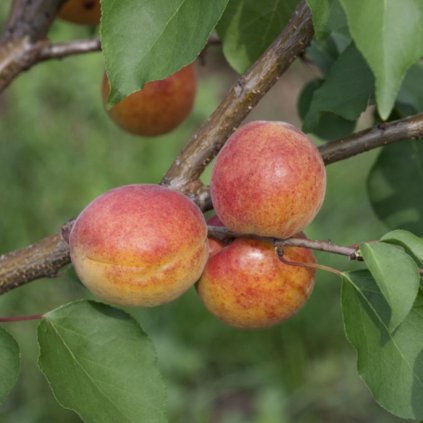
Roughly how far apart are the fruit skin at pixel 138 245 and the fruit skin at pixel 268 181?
49 millimetres

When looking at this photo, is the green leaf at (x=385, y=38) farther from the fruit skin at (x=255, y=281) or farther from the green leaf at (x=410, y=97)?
the green leaf at (x=410, y=97)

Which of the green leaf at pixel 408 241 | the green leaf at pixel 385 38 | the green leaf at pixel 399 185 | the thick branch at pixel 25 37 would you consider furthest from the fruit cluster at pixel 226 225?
the thick branch at pixel 25 37

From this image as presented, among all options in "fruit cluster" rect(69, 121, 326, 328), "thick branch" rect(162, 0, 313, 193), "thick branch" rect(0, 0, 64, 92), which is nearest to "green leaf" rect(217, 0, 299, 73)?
"thick branch" rect(162, 0, 313, 193)

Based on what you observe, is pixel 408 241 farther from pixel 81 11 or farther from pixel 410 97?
pixel 81 11

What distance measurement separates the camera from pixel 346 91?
41.0 inches

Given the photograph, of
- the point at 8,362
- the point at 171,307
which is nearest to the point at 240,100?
the point at 8,362

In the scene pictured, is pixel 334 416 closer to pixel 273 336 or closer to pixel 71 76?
pixel 273 336

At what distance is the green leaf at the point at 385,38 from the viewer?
64 cm

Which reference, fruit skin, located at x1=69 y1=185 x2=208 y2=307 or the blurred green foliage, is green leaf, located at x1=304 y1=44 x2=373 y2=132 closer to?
fruit skin, located at x1=69 y1=185 x2=208 y2=307

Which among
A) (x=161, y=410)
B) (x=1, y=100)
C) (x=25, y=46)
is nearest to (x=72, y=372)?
(x=161, y=410)

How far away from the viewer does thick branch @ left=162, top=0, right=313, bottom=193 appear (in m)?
0.93

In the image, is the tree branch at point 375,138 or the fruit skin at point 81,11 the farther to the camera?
the fruit skin at point 81,11

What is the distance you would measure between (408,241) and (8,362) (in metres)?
0.43

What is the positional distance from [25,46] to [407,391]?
75 centimetres
